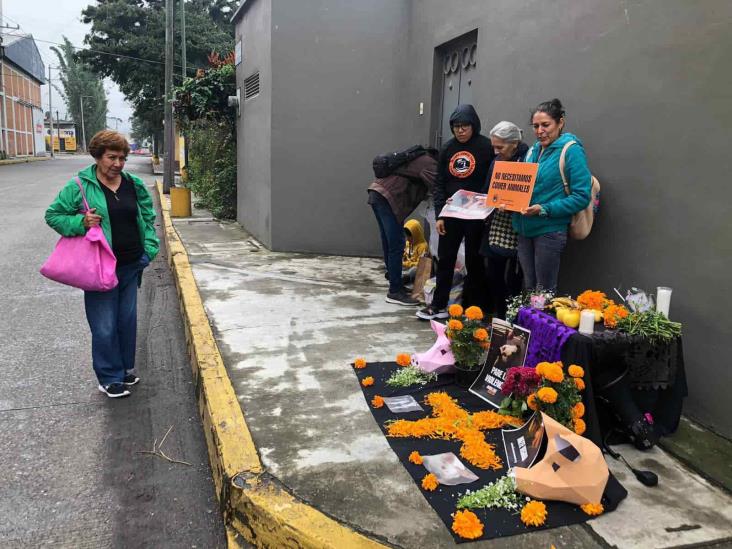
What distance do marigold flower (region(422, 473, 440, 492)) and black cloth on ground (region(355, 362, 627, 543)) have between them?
0.02 metres

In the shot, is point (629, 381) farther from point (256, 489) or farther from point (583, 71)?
point (583, 71)

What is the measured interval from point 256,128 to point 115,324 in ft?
20.1

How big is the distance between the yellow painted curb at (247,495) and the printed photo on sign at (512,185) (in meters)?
2.27

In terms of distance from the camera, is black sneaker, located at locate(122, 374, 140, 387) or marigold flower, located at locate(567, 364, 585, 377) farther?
black sneaker, located at locate(122, 374, 140, 387)

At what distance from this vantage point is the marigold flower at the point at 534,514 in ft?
7.90

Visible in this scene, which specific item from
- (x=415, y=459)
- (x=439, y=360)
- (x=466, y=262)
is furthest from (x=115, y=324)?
(x=466, y=262)

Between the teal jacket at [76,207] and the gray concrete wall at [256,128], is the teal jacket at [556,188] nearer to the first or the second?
the teal jacket at [76,207]

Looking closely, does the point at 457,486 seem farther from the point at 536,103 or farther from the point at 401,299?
the point at 536,103

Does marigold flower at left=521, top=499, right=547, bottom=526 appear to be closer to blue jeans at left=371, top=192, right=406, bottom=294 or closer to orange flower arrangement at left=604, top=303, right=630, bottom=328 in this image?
orange flower arrangement at left=604, top=303, right=630, bottom=328

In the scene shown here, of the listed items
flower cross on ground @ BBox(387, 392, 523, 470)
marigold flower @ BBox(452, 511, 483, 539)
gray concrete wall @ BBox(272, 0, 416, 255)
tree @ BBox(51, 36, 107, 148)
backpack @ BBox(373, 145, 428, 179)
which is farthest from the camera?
tree @ BBox(51, 36, 107, 148)

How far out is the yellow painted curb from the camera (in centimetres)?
235

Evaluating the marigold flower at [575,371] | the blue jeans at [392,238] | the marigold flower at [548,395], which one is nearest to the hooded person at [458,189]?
the blue jeans at [392,238]

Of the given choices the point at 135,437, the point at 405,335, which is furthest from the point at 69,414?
the point at 405,335

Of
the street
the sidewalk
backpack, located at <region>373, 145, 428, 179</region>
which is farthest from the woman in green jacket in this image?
backpack, located at <region>373, 145, 428, 179</region>
